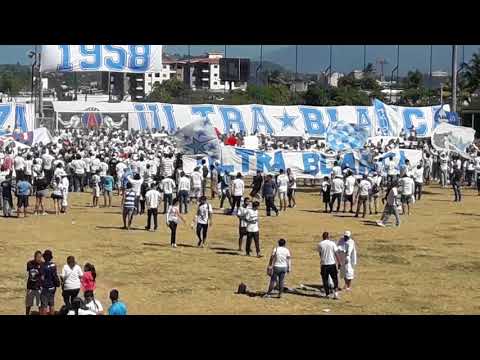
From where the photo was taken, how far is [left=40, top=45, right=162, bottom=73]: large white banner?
32.3m

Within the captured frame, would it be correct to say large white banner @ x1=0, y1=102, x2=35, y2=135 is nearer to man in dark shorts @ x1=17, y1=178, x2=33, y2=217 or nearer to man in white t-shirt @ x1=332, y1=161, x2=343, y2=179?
man in dark shorts @ x1=17, y1=178, x2=33, y2=217

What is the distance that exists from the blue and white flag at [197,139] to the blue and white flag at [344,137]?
380 centimetres

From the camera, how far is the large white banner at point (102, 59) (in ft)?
106

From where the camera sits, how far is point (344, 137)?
81.1ft

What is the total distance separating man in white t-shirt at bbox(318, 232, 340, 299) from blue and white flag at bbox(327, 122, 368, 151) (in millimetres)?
12454

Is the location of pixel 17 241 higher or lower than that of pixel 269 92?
lower

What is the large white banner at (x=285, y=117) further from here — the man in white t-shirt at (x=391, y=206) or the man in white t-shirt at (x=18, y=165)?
the man in white t-shirt at (x=391, y=206)

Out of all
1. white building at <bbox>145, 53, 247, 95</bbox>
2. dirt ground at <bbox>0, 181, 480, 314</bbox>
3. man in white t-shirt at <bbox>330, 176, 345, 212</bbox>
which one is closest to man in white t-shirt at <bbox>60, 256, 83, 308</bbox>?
dirt ground at <bbox>0, 181, 480, 314</bbox>

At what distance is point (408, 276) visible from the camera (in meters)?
14.0

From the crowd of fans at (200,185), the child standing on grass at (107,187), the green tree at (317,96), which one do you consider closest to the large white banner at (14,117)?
the crowd of fans at (200,185)
